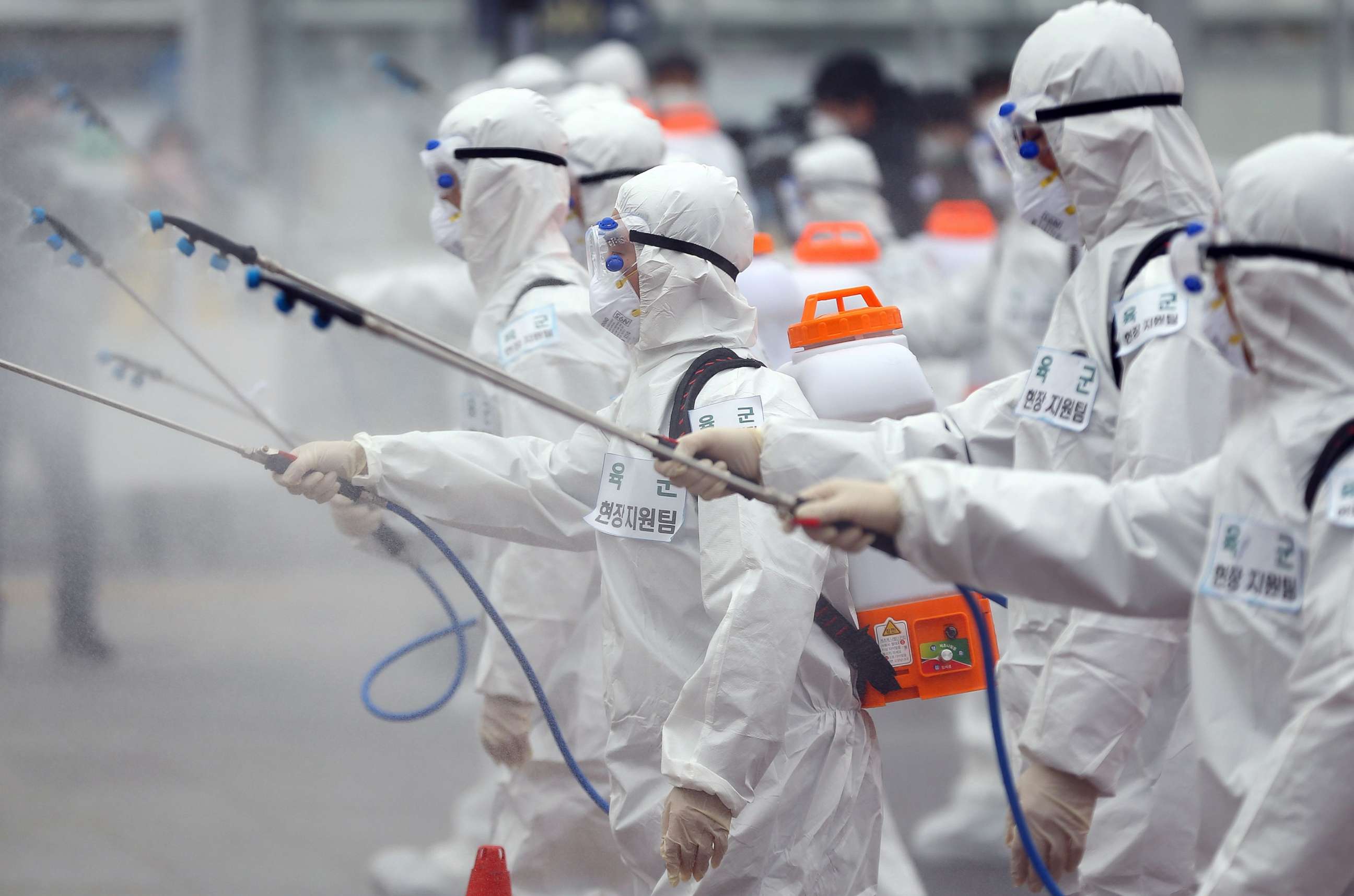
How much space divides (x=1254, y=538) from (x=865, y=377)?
108cm

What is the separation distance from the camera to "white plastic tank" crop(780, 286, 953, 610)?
2861mm

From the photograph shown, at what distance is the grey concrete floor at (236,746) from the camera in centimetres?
461

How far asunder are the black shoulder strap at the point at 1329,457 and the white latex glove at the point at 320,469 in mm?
1808

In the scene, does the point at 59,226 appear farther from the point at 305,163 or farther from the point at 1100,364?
the point at 305,163

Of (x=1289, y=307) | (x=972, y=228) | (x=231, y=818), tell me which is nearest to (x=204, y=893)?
(x=231, y=818)

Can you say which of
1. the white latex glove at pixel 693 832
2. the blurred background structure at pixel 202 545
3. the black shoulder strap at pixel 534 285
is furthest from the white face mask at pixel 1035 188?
the blurred background structure at pixel 202 545

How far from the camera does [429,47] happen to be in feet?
42.7

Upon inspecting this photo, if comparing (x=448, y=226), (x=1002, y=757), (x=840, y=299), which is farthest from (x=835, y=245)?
(x=1002, y=757)

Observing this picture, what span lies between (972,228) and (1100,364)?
4450mm

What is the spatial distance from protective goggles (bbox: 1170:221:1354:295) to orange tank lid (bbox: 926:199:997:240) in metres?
4.78

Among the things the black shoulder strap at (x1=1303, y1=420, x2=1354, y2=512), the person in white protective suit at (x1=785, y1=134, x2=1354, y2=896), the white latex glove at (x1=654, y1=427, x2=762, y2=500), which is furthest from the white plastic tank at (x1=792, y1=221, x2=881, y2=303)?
the black shoulder strap at (x1=1303, y1=420, x2=1354, y2=512)

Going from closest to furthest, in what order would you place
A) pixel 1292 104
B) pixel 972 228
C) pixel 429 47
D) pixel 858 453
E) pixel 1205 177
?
pixel 858 453 → pixel 1205 177 → pixel 972 228 → pixel 1292 104 → pixel 429 47

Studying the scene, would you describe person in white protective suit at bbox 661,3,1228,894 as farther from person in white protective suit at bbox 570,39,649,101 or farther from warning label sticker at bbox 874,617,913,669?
person in white protective suit at bbox 570,39,649,101

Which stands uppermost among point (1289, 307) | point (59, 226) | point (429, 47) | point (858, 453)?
point (429, 47)
